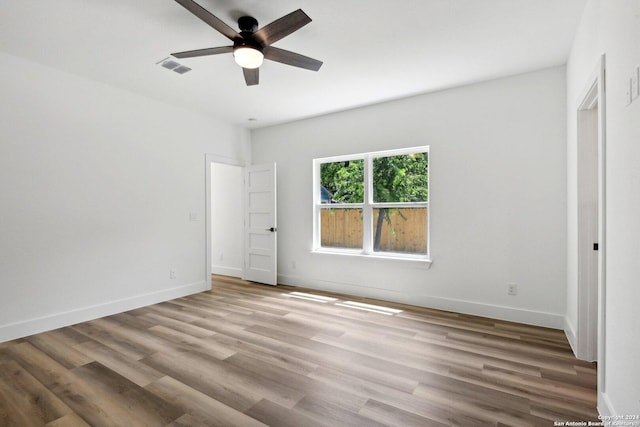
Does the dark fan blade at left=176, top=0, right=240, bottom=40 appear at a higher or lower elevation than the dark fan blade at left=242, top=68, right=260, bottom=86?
higher

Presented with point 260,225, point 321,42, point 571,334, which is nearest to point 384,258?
point 571,334

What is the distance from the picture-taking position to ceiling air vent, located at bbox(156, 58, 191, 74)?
3111mm

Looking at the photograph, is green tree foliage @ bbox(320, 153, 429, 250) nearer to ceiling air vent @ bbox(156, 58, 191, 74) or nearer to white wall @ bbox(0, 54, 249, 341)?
white wall @ bbox(0, 54, 249, 341)

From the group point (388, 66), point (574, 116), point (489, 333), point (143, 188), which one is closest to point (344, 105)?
point (388, 66)

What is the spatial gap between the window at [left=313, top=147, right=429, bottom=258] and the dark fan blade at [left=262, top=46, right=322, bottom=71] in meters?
2.07

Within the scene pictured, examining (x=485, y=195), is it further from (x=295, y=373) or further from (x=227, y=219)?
(x=227, y=219)

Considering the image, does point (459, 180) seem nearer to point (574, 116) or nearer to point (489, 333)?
point (574, 116)

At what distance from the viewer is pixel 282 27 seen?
7.06 feet

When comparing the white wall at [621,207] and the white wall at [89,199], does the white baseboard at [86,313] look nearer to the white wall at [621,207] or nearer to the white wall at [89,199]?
the white wall at [89,199]

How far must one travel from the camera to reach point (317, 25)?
250cm

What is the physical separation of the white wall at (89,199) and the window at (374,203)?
1.98m

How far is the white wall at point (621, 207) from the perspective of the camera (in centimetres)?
138

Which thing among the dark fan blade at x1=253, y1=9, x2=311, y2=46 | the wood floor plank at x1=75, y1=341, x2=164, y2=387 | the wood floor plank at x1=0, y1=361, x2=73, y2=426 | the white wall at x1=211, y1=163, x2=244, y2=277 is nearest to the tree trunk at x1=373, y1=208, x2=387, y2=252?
the white wall at x1=211, y1=163, x2=244, y2=277

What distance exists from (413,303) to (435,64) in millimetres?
2833
